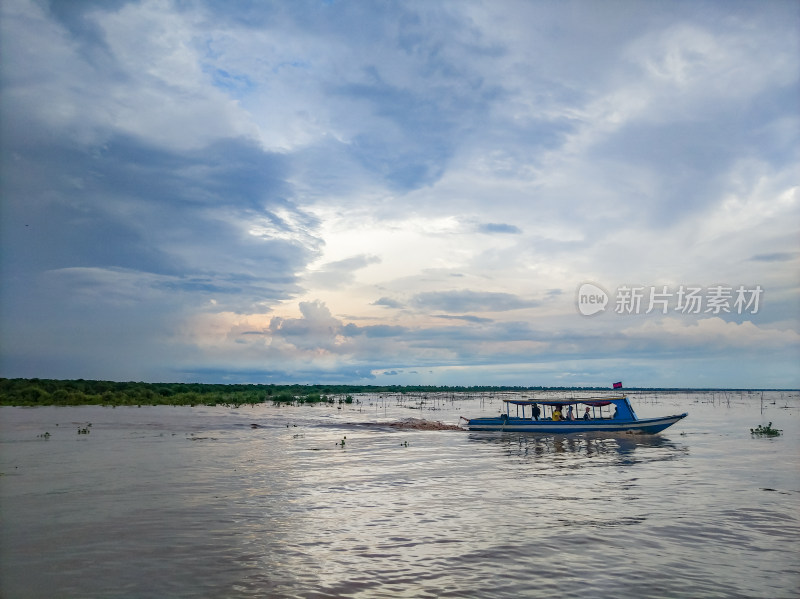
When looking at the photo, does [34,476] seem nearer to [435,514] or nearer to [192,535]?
[192,535]

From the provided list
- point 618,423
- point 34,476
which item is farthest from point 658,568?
point 618,423

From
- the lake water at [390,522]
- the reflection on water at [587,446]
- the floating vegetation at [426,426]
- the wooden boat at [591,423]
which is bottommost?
the floating vegetation at [426,426]

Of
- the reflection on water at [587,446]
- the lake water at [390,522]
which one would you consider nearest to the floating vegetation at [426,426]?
the reflection on water at [587,446]

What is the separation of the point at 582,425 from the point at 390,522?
1160 inches

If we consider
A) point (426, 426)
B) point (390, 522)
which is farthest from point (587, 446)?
point (390, 522)

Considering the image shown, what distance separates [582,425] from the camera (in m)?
41.2

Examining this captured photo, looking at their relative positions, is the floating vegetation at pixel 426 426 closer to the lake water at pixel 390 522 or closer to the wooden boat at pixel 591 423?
the wooden boat at pixel 591 423

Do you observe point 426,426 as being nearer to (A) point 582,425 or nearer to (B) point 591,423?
(A) point 582,425

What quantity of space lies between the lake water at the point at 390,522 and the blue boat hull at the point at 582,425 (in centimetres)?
838

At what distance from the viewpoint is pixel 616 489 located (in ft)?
68.8

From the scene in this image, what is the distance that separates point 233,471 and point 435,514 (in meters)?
11.9

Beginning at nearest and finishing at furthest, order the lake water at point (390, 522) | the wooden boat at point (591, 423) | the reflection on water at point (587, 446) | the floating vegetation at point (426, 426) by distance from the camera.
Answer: the lake water at point (390, 522), the reflection on water at point (587, 446), the wooden boat at point (591, 423), the floating vegetation at point (426, 426)

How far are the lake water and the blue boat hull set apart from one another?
8.38m

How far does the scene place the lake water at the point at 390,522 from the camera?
37.0 ft
